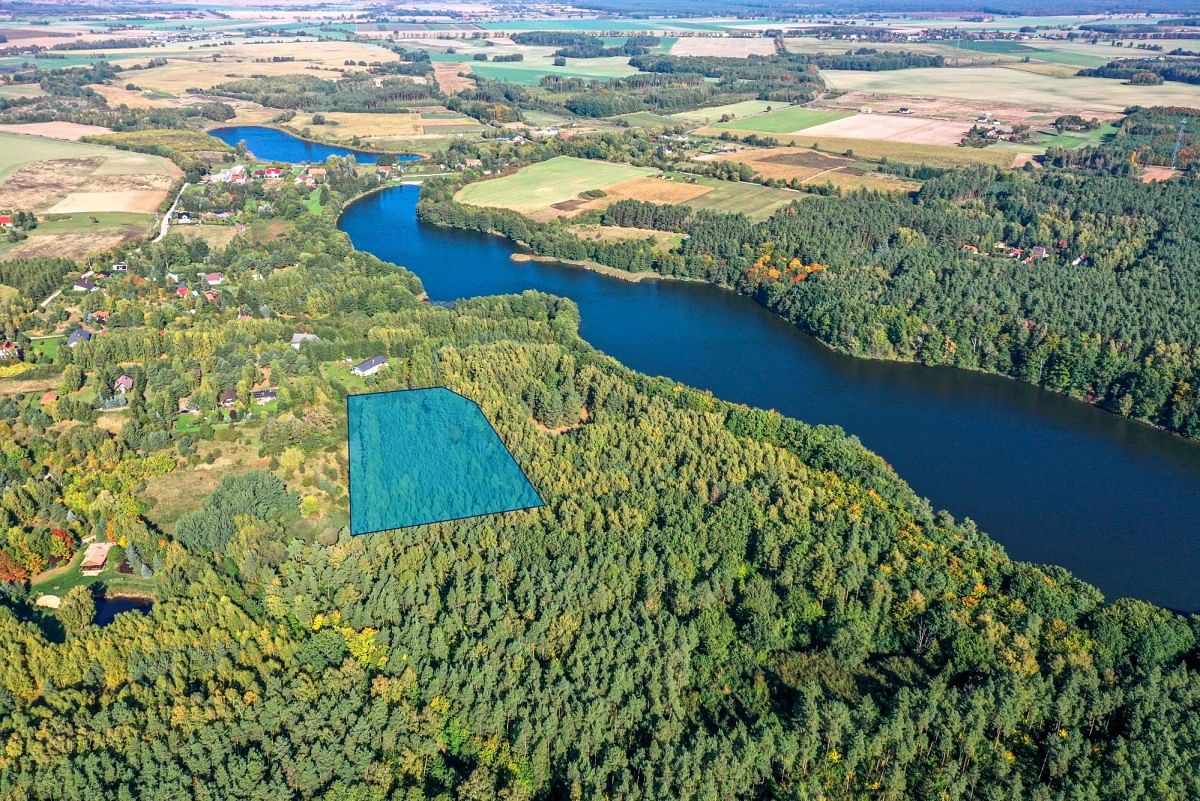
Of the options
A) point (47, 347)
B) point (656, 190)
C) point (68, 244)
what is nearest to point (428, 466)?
point (47, 347)

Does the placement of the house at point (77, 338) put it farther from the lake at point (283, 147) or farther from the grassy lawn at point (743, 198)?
the lake at point (283, 147)

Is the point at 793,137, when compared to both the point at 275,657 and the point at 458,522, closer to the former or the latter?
the point at 458,522

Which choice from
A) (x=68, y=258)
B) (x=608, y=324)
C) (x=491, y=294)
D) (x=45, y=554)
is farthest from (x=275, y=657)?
(x=68, y=258)

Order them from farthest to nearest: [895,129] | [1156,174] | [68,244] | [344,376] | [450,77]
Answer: [450,77] < [895,129] < [1156,174] < [68,244] < [344,376]

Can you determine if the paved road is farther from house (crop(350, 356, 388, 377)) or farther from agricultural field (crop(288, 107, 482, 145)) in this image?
house (crop(350, 356, 388, 377))

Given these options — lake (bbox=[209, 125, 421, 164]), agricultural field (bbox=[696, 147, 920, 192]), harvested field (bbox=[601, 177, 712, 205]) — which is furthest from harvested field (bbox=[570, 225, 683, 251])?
lake (bbox=[209, 125, 421, 164])

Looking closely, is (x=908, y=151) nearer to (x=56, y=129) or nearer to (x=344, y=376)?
(x=344, y=376)

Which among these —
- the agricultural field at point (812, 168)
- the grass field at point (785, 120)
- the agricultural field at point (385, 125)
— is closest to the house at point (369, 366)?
the agricultural field at point (812, 168)
